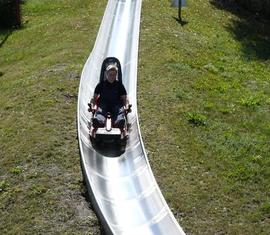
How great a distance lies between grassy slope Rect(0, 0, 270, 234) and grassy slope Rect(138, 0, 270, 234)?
31mm

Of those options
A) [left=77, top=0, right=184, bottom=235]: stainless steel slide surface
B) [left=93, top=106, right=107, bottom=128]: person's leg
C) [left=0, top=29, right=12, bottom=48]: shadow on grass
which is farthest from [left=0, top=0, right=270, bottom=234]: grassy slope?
[left=0, top=29, right=12, bottom=48]: shadow on grass

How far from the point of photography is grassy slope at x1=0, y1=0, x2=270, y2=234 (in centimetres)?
1122

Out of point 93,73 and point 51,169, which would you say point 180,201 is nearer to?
point 51,169

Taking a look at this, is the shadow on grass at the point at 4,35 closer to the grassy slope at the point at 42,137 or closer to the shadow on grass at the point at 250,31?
the grassy slope at the point at 42,137

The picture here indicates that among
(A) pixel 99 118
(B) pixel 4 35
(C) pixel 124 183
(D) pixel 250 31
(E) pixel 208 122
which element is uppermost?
(A) pixel 99 118

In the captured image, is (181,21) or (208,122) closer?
(208,122)

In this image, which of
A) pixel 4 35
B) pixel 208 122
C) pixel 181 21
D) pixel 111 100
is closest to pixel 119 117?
pixel 111 100

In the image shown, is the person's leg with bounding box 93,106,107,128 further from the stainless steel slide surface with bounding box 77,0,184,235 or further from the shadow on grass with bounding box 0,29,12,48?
the shadow on grass with bounding box 0,29,12,48

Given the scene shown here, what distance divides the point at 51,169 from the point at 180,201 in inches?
121

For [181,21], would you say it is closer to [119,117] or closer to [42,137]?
[119,117]

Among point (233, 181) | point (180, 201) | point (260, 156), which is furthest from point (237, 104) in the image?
point (180, 201)

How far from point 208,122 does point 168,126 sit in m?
1.26

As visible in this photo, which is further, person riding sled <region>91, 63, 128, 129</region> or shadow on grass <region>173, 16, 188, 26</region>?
shadow on grass <region>173, 16, 188, 26</region>

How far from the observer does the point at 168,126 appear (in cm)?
1455
